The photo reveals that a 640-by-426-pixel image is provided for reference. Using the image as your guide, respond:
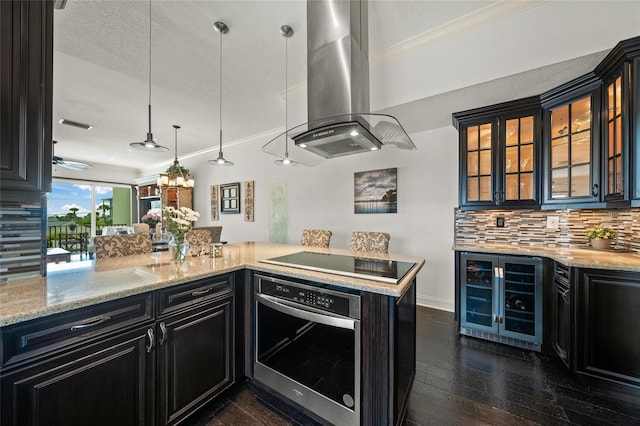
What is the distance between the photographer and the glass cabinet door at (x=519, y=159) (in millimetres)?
2473

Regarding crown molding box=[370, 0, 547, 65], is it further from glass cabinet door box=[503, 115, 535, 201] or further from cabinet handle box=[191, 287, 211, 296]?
cabinet handle box=[191, 287, 211, 296]

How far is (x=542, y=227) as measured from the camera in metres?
2.64

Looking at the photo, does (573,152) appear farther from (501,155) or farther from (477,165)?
(477,165)

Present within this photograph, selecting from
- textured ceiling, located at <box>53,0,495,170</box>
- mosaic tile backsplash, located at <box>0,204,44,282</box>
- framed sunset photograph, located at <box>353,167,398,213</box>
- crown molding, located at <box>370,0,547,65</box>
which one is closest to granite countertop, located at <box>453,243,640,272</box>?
framed sunset photograph, located at <box>353,167,398,213</box>

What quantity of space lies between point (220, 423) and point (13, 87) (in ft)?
6.65

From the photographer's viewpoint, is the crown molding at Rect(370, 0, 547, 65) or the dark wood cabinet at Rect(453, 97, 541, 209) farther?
the dark wood cabinet at Rect(453, 97, 541, 209)

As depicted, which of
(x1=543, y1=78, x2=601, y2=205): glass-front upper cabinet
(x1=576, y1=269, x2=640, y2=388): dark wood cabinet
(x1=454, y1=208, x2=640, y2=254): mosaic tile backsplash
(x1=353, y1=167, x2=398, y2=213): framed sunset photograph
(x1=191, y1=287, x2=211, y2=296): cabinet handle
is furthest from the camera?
(x1=353, y1=167, x2=398, y2=213): framed sunset photograph

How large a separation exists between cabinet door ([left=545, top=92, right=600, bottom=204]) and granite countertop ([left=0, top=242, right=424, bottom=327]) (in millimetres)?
1665

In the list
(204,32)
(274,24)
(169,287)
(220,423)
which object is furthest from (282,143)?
(220,423)

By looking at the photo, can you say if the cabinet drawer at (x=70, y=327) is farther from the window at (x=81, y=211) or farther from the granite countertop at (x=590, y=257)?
the window at (x=81, y=211)

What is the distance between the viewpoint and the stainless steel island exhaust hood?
1779 mm

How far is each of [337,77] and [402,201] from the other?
2.12 meters

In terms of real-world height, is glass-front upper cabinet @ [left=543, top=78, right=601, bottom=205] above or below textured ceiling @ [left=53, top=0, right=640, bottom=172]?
below

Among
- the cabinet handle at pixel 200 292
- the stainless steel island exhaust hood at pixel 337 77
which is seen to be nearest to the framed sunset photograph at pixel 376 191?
the stainless steel island exhaust hood at pixel 337 77
